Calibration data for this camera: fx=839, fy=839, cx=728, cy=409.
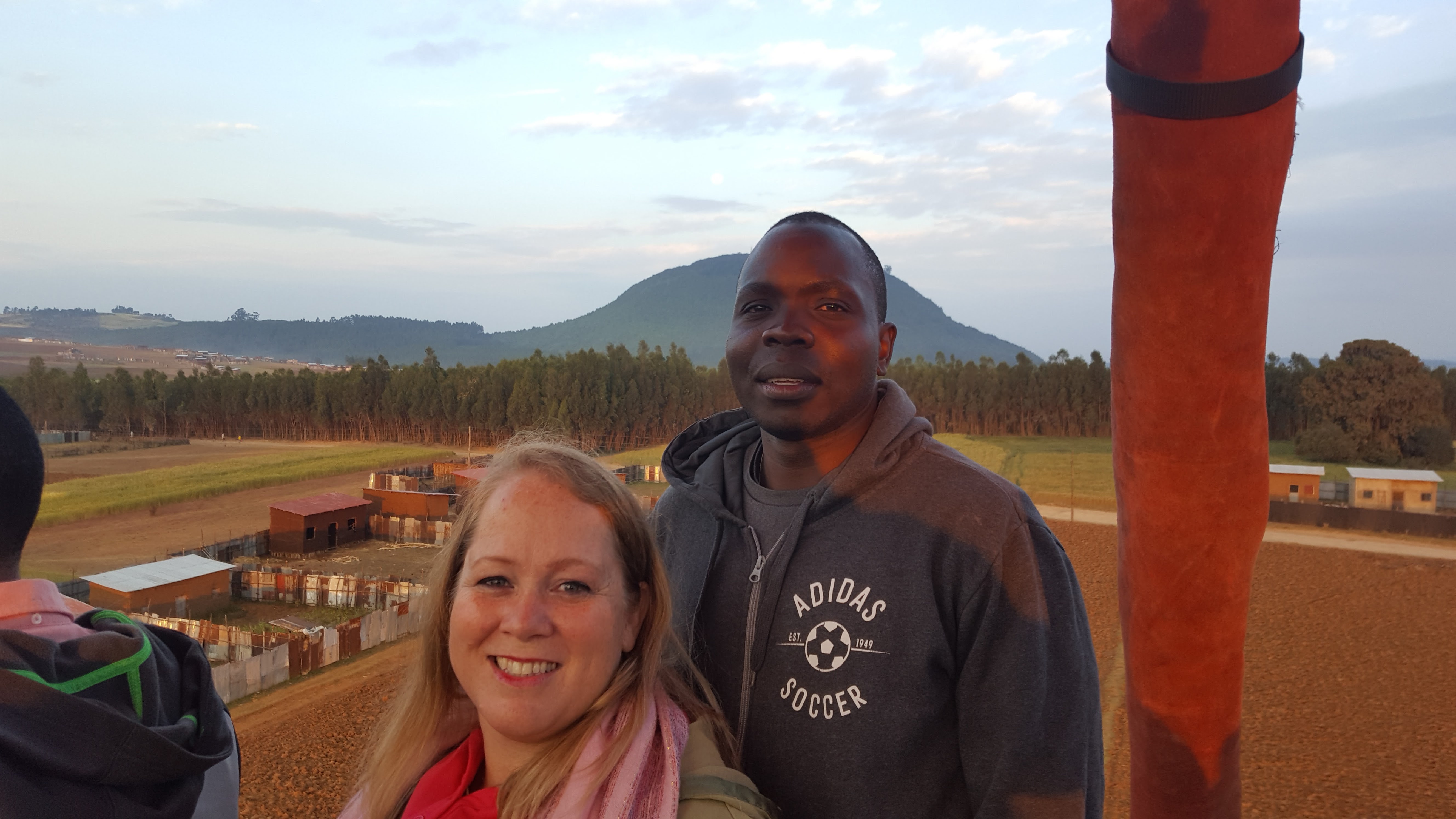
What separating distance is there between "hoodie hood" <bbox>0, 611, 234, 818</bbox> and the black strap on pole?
202 cm

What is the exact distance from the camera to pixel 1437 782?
1115 cm

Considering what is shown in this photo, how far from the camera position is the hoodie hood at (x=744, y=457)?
7.39ft

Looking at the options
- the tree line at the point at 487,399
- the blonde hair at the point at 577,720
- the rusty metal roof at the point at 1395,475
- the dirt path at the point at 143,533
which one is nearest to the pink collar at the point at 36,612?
the blonde hair at the point at 577,720

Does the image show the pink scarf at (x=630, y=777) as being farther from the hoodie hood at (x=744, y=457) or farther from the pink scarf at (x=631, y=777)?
the hoodie hood at (x=744, y=457)

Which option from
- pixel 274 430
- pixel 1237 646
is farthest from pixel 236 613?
pixel 274 430

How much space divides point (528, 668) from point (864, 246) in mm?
1450

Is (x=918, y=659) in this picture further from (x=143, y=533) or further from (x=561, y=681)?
(x=143, y=533)

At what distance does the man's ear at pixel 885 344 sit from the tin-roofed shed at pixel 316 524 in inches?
1039

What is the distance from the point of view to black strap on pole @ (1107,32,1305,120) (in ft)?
3.74

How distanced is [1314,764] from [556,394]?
44.3 m

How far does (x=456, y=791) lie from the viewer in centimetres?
196

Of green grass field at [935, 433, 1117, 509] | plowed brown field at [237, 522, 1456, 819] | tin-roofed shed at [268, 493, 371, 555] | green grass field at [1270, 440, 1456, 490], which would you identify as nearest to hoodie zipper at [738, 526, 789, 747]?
plowed brown field at [237, 522, 1456, 819]

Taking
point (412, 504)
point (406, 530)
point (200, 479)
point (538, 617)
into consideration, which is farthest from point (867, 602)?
point (200, 479)

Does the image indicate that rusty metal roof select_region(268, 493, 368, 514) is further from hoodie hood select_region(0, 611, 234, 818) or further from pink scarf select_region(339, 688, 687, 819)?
pink scarf select_region(339, 688, 687, 819)
